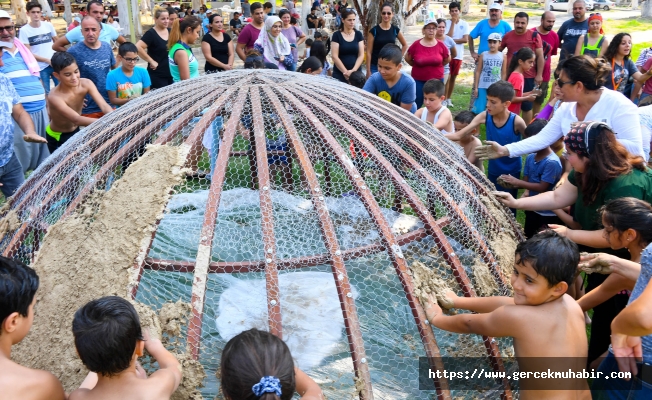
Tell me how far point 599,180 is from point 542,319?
1122mm

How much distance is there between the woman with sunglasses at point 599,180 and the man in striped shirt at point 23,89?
→ 486cm

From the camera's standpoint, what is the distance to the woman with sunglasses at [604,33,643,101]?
705 cm

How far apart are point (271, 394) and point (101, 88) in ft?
17.6

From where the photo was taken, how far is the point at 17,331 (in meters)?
2.02

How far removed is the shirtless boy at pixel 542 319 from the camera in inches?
91.0

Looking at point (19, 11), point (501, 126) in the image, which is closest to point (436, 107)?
point (501, 126)

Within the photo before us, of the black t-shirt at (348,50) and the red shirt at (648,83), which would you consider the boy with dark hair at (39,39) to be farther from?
the red shirt at (648,83)

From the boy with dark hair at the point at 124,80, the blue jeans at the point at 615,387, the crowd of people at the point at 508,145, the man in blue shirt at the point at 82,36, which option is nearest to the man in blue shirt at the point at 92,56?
the crowd of people at the point at 508,145

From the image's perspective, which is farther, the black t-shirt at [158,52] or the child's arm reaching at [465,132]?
the black t-shirt at [158,52]

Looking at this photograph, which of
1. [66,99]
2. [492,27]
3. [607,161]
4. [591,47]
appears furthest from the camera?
[492,27]

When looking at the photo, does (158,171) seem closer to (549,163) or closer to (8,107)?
(8,107)

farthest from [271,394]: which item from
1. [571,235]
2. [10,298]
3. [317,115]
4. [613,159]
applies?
[613,159]

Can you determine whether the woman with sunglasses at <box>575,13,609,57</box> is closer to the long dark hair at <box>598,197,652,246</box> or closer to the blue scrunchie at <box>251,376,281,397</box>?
the long dark hair at <box>598,197,652,246</box>

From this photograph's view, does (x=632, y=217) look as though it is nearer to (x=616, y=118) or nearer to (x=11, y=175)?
(x=616, y=118)
